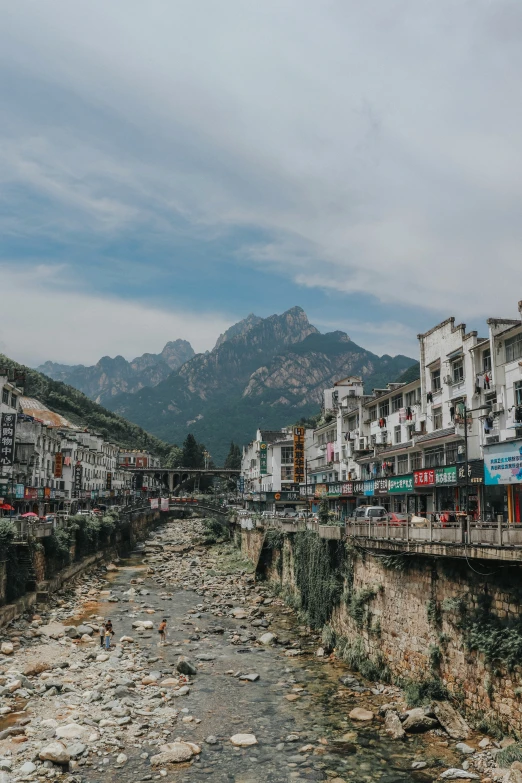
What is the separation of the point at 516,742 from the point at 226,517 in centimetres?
8086

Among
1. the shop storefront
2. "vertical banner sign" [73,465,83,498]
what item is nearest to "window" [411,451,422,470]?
the shop storefront

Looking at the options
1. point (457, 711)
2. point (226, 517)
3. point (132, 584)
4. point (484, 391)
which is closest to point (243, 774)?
point (457, 711)

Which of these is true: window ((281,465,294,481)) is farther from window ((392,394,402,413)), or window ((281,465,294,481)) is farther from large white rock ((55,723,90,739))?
large white rock ((55,723,90,739))

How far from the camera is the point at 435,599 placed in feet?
80.3

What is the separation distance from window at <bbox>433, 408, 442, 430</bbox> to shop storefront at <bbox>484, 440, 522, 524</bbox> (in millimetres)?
10797

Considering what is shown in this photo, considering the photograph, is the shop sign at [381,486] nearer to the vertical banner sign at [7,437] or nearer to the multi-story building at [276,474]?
the multi-story building at [276,474]

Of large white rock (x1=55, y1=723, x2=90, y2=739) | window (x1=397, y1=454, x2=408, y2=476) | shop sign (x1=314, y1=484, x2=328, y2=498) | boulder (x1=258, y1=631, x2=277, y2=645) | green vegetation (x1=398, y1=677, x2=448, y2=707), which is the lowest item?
boulder (x1=258, y1=631, x2=277, y2=645)

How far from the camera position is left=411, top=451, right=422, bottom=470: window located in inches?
2095

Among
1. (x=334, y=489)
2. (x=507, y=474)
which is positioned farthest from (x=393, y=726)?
(x=334, y=489)

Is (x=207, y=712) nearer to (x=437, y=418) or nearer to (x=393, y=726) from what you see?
(x=393, y=726)

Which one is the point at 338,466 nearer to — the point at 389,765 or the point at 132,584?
the point at 132,584

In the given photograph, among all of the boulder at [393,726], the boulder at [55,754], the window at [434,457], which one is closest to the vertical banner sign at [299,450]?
the window at [434,457]

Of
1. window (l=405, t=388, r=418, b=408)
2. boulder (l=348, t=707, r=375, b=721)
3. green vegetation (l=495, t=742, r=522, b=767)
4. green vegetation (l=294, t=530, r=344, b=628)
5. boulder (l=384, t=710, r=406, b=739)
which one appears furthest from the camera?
window (l=405, t=388, r=418, b=408)

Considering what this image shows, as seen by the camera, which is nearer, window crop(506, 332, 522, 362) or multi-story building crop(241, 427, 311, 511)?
window crop(506, 332, 522, 362)
